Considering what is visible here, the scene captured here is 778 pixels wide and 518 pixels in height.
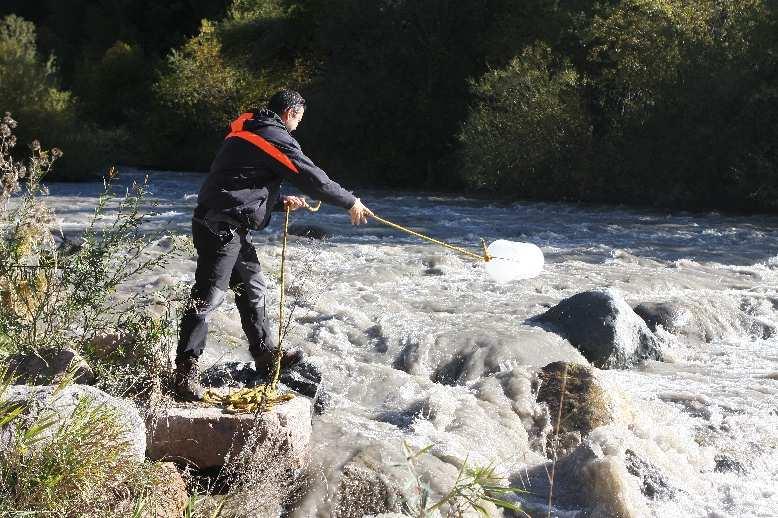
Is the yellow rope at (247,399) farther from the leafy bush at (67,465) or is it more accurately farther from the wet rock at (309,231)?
the wet rock at (309,231)

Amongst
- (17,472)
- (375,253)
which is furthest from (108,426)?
(375,253)

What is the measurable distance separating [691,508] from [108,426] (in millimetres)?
3485

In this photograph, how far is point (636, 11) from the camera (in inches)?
844

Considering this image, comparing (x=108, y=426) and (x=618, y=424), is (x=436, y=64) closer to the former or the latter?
(x=618, y=424)

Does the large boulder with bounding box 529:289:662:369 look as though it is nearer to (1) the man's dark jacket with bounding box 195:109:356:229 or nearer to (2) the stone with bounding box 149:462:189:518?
(1) the man's dark jacket with bounding box 195:109:356:229

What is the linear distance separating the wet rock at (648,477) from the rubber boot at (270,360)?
2.10 metres

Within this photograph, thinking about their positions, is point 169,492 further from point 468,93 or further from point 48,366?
point 468,93

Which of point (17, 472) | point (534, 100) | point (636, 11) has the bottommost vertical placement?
point (17, 472)

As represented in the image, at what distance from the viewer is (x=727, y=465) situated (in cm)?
648

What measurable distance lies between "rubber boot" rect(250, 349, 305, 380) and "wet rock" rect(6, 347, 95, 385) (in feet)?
3.37

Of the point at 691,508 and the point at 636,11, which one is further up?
the point at 636,11

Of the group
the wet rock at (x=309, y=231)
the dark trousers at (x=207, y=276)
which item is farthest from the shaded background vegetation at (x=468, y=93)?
the dark trousers at (x=207, y=276)

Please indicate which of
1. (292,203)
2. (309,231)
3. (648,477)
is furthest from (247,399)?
(309,231)


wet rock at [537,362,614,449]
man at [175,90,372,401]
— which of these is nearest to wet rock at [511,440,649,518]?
wet rock at [537,362,614,449]
